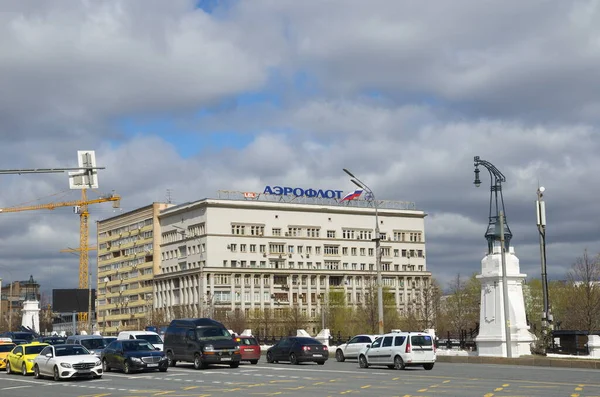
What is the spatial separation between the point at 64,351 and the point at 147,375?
360 centimetres

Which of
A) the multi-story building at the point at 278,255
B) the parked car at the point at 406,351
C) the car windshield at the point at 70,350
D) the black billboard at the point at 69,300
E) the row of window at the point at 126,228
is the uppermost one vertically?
the row of window at the point at 126,228

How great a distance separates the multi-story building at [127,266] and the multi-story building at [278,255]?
11.8ft

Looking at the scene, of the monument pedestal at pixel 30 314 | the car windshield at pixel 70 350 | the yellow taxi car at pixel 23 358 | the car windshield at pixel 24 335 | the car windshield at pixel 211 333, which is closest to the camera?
the car windshield at pixel 70 350

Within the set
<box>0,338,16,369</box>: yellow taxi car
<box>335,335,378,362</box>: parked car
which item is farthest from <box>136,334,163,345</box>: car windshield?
<box>335,335,378,362</box>: parked car

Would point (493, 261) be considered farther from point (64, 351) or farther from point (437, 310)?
point (437, 310)

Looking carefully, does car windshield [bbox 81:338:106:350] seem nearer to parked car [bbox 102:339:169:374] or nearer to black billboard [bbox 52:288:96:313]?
parked car [bbox 102:339:169:374]

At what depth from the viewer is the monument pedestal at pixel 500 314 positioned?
4441 cm

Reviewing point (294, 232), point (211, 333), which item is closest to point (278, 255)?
point (294, 232)

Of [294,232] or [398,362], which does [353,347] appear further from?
[294,232]

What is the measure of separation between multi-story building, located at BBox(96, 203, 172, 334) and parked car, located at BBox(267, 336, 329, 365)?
4363 inches

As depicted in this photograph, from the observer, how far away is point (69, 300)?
94.2 m

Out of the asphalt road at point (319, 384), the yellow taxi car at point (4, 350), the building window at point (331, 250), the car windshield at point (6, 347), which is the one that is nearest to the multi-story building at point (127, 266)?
the building window at point (331, 250)

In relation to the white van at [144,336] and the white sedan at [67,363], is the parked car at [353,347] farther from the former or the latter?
the white sedan at [67,363]

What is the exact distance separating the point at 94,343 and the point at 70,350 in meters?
9.38
